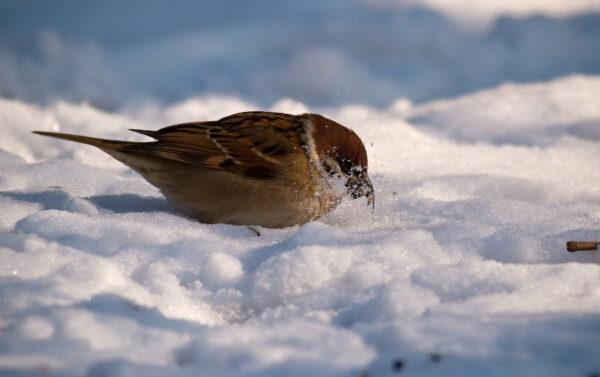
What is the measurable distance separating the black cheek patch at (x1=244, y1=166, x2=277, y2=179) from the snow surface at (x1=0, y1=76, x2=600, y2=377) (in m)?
0.28

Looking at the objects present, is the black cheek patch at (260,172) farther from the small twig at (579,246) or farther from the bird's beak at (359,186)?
the small twig at (579,246)

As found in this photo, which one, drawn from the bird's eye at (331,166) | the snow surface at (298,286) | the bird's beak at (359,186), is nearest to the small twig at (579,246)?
the snow surface at (298,286)

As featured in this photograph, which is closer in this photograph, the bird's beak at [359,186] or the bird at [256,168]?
the bird at [256,168]

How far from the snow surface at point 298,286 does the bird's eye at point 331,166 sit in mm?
235

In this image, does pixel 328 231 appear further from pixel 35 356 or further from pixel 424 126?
pixel 424 126

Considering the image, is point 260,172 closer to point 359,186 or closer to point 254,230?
point 254,230

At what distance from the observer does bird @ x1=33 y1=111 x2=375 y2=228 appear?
11.3ft

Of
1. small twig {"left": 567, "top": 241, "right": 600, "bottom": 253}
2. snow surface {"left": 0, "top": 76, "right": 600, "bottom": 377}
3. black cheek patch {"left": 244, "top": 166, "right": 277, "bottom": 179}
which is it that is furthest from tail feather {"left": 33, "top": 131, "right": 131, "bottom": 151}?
small twig {"left": 567, "top": 241, "right": 600, "bottom": 253}

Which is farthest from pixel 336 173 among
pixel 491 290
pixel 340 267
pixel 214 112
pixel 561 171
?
pixel 214 112

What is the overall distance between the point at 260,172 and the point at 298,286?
3.37ft

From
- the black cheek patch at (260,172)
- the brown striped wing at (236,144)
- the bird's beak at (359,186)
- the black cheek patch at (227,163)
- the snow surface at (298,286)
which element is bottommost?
the snow surface at (298,286)

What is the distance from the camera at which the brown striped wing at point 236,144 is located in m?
3.48

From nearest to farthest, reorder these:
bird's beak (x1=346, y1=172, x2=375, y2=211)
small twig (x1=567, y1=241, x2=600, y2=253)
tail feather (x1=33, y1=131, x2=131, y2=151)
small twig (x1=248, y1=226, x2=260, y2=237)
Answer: small twig (x1=567, y1=241, x2=600, y2=253) → small twig (x1=248, y1=226, x2=260, y2=237) → bird's beak (x1=346, y1=172, x2=375, y2=211) → tail feather (x1=33, y1=131, x2=131, y2=151)

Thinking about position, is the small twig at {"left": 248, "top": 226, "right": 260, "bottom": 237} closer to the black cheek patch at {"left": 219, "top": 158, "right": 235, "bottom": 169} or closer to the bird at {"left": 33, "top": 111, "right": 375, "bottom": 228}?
the bird at {"left": 33, "top": 111, "right": 375, "bottom": 228}
